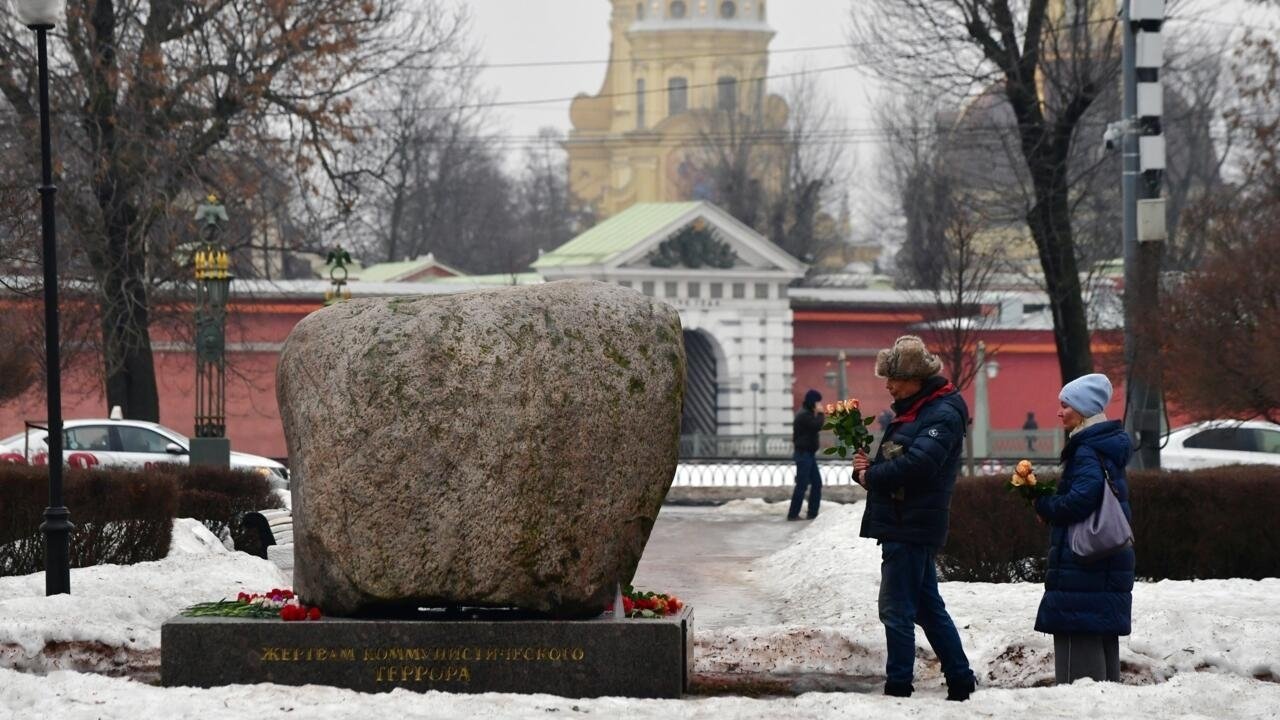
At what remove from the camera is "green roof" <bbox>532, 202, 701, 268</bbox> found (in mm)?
46625

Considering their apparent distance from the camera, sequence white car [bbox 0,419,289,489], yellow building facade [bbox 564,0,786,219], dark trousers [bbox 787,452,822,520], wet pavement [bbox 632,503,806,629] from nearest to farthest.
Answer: wet pavement [bbox 632,503,806,629]
dark trousers [bbox 787,452,822,520]
white car [bbox 0,419,289,489]
yellow building facade [bbox 564,0,786,219]

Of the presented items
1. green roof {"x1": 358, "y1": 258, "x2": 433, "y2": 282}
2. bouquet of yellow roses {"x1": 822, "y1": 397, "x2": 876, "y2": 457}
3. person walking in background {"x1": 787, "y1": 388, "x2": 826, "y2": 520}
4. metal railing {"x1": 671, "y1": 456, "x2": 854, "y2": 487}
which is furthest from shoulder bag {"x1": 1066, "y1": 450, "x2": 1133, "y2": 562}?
green roof {"x1": 358, "y1": 258, "x2": 433, "y2": 282}

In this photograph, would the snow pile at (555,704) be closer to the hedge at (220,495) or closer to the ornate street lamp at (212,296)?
the hedge at (220,495)

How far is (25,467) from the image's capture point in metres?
14.1

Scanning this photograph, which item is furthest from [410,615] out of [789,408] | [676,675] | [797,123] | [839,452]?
[797,123]

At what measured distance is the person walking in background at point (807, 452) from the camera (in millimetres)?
22766

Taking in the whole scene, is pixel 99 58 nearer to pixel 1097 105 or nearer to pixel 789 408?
pixel 1097 105

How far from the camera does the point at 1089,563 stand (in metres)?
8.52

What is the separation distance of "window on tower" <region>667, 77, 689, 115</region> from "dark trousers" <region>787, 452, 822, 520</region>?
88.5 m

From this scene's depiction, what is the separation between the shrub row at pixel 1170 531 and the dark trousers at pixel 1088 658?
505cm

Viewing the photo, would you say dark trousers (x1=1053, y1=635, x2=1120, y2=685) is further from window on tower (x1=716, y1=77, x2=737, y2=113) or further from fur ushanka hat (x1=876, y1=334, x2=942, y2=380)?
window on tower (x1=716, y1=77, x2=737, y2=113)

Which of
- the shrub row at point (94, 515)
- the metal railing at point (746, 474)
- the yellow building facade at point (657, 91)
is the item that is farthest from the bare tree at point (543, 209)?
the shrub row at point (94, 515)

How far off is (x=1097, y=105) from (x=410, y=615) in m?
30.7

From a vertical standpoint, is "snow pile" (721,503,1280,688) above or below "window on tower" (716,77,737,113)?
below
